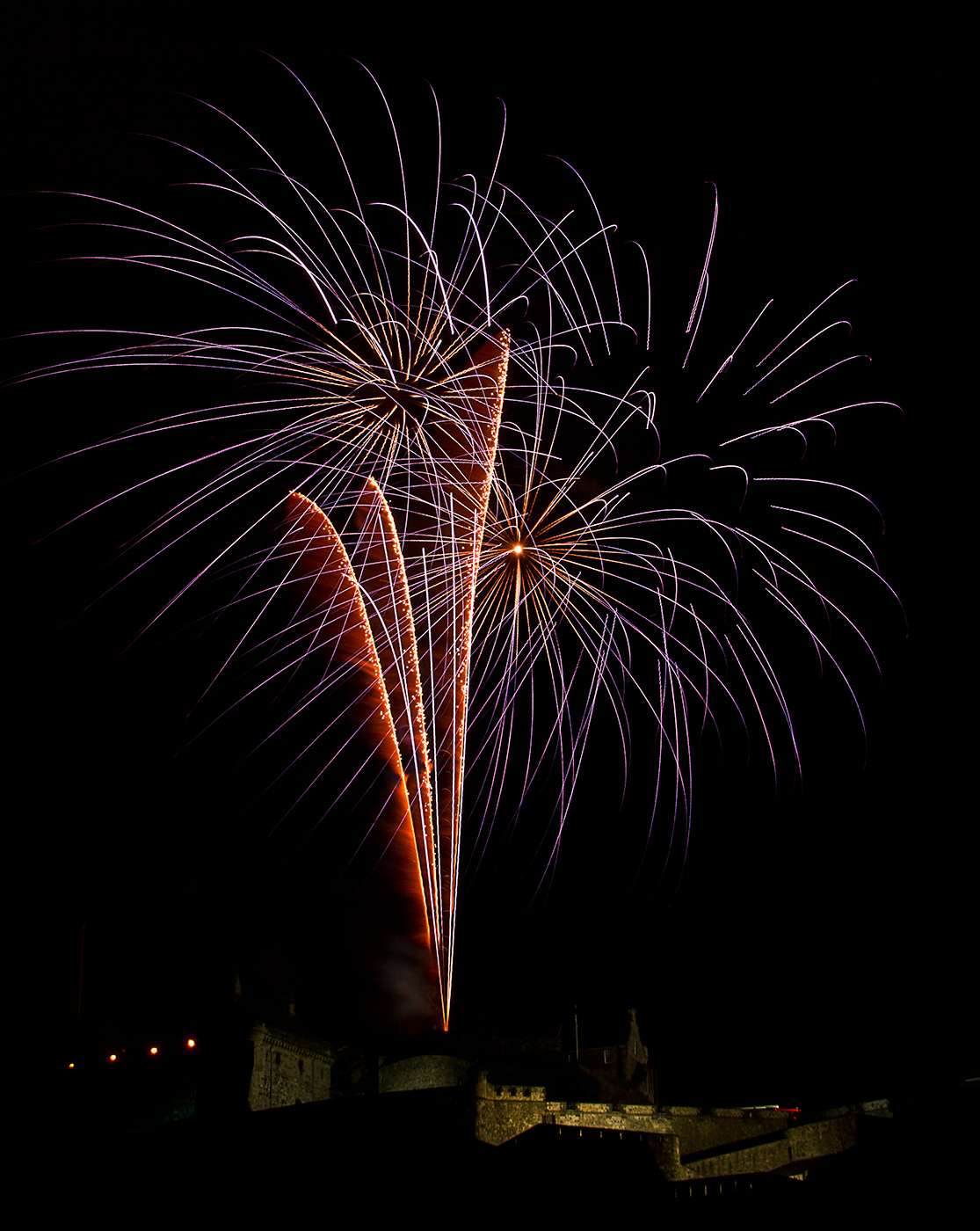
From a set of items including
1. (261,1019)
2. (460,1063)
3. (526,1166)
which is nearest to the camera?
(526,1166)

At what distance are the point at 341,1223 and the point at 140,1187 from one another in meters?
3.34

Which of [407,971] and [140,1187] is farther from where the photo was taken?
[407,971]

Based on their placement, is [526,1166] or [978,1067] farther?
[978,1067]

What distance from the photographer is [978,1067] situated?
2266cm

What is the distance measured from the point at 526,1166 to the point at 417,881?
4777mm

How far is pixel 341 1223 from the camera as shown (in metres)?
11.5

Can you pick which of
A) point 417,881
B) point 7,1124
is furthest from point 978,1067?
point 7,1124

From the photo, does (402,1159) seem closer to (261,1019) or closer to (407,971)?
(407,971)

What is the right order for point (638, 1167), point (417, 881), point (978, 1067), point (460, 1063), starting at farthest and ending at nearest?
point (460, 1063)
point (978, 1067)
point (417, 881)
point (638, 1167)

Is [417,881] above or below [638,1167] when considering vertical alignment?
above

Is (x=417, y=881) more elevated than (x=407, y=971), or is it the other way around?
(x=417, y=881)

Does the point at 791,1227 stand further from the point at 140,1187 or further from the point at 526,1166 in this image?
the point at 140,1187

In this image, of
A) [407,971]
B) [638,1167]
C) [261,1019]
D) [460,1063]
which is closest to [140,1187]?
[407,971]

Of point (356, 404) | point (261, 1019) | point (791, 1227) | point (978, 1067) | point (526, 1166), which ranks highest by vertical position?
point (356, 404)
